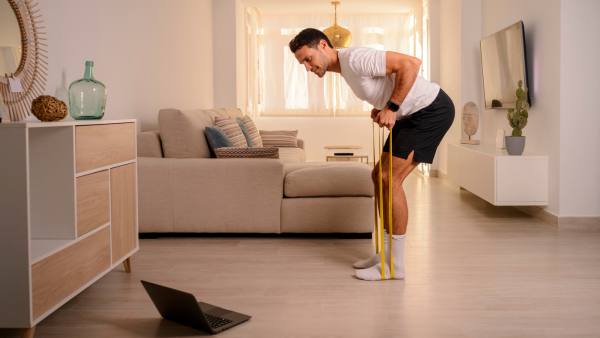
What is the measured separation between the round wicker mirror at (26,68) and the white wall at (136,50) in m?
0.15

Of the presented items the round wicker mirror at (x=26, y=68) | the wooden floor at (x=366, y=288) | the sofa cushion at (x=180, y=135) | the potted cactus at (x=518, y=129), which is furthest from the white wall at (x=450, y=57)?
the round wicker mirror at (x=26, y=68)

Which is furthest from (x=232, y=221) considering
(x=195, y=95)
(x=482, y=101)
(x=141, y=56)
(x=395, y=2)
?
(x=395, y=2)

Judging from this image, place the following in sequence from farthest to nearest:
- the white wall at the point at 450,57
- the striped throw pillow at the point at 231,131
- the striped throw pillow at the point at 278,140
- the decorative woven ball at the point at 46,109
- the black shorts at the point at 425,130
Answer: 1. the white wall at the point at 450,57
2. the striped throw pillow at the point at 278,140
3. the striped throw pillow at the point at 231,131
4. the black shorts at the point at 425,130
5. the decorative woven ball at the point at 46,109

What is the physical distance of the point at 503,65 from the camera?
250 inches

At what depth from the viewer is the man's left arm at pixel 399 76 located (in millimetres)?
3297

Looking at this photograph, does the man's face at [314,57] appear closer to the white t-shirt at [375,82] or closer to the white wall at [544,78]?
the white t-shirt at [375,82]

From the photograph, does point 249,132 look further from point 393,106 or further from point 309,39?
point 393,106

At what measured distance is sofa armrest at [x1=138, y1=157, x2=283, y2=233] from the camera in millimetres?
4715

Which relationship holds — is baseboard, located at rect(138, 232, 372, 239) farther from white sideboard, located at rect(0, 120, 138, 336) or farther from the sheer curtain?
the sheer curtain

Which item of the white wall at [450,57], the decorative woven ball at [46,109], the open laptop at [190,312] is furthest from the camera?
the white wall at [450,57]

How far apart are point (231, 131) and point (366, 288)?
281 cm

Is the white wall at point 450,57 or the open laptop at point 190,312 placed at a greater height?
the white wall at point 450,57

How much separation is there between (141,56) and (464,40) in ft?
12.0

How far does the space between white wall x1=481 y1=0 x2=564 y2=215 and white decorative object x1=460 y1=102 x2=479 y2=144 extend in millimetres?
1122
